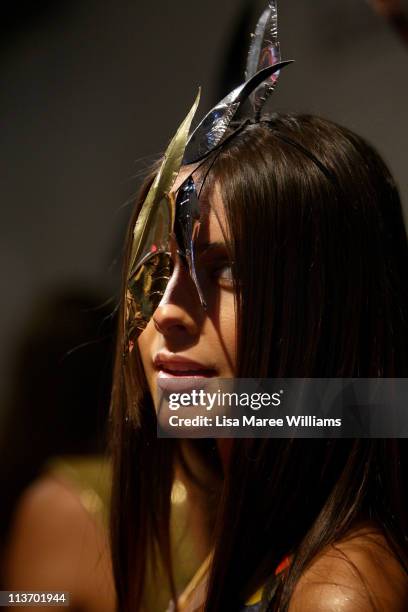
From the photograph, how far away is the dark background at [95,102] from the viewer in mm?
991

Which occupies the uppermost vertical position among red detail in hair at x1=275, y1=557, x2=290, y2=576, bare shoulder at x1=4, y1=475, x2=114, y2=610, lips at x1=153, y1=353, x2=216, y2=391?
lips at x1=153, y1=353, x2=216, y2=391

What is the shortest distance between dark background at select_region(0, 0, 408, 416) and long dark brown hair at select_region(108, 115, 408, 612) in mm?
131

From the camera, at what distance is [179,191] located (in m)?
0.88

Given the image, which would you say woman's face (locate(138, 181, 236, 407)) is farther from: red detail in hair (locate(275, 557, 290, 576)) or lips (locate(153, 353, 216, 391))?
red detail in hair (locate(275, 557, 290, 576))

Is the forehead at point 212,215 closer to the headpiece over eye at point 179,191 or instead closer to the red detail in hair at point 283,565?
the headpiece over eye at point 179,191

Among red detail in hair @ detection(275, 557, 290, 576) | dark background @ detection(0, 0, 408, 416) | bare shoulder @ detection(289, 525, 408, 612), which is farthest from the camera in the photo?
dark background @ detection(0, 0, 408, 416)

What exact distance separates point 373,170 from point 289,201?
4.1 inches

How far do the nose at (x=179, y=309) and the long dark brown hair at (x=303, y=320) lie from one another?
0.05 meters

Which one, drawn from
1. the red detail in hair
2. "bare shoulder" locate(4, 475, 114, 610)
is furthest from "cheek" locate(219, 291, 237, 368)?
"bare shoulder" locate(4, 475, 114, 610)

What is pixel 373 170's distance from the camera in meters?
0.87

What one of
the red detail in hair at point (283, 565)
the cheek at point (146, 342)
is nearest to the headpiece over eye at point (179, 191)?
the cheek at point (146, 342)

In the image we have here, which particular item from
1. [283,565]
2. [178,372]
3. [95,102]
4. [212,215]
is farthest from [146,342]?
[95,102]

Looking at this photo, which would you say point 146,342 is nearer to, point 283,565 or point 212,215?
point 212,215

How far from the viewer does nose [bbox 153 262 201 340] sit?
0.86 meters
